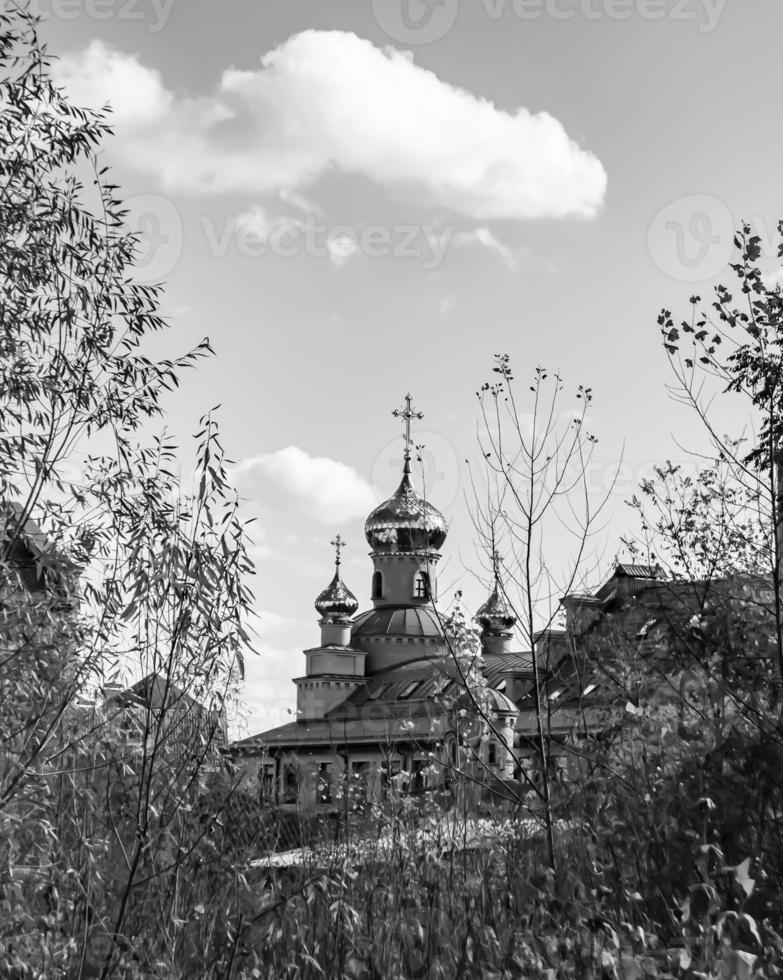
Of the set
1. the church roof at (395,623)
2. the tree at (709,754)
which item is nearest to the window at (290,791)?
the tree at (709,754)

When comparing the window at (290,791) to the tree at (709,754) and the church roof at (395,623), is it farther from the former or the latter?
the church roof at (395,623)

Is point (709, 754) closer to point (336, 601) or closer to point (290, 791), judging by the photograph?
point (290, 791)

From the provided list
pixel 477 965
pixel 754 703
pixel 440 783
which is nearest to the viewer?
pixel 477 965

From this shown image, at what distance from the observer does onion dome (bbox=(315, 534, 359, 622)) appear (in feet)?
202

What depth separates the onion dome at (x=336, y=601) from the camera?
2429 inches

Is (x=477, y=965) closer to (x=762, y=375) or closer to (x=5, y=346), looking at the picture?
(x=762, y=375)

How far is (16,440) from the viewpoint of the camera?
8.39 meters

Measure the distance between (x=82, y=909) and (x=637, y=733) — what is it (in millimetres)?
3890

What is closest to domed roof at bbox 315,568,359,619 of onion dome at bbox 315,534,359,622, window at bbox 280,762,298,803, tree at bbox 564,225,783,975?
onion dome at bbox 315,534,359,622

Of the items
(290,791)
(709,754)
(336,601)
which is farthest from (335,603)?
(709,754)

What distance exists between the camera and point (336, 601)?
203 feet

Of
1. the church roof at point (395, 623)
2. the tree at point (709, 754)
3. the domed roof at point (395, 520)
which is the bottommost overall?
the tree at point (709, 754)

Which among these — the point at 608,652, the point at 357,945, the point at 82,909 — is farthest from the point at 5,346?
the point at 608,652

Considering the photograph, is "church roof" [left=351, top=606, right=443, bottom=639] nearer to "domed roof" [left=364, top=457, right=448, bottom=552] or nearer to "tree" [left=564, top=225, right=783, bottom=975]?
"domed roof" [left=364, top=457, right=448, bottom=552]
